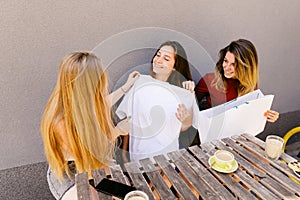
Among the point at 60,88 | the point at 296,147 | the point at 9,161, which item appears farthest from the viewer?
the point at 296,147

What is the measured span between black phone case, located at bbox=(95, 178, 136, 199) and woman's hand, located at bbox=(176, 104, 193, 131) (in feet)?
2.02

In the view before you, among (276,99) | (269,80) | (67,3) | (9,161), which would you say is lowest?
(9,161)

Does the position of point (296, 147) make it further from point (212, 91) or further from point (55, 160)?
point (55, 160)

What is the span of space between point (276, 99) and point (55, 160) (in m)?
1.71

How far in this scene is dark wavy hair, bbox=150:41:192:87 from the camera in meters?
1.47

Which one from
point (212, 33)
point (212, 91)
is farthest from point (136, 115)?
point (212, 33)

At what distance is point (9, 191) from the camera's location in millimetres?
1489

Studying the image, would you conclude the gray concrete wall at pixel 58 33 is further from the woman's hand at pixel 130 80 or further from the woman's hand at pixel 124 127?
the woman's hand at pixel 124 127

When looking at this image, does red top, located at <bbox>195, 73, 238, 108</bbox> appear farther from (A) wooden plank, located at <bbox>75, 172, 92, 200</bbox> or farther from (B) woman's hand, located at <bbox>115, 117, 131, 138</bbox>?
(A) wooden plank, located at <bbox>75, 172, 92, 200</bbox>

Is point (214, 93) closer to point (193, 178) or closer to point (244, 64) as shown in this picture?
point (244, 64)

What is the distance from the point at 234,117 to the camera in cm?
125

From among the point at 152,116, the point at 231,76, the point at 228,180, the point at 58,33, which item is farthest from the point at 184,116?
the point at 58,33

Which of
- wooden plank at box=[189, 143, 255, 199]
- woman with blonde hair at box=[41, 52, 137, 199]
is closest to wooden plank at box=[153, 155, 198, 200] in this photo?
wooden plank at box=[189, 143, 255, 199]

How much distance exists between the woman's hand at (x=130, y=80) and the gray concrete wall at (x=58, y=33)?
6 cm
